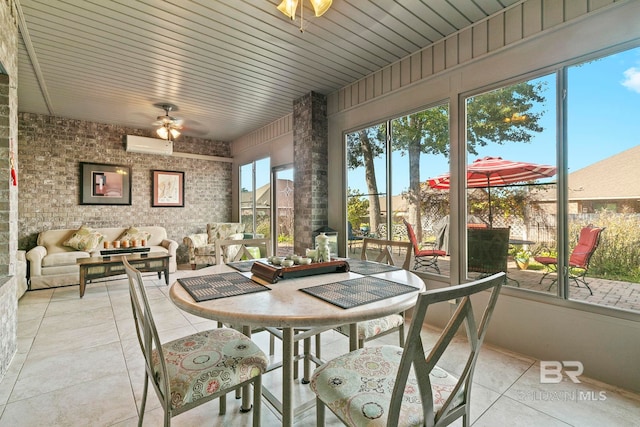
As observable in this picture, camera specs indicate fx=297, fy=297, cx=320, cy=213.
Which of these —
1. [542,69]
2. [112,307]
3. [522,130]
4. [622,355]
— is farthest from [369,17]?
[112,307]

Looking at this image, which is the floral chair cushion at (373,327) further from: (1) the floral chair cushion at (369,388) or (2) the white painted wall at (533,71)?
(2) the white painted wall at (533,71)

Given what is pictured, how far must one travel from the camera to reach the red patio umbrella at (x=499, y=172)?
2.47m

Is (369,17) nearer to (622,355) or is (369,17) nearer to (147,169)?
(622,355)

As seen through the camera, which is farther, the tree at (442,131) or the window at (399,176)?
the window at (399,176)

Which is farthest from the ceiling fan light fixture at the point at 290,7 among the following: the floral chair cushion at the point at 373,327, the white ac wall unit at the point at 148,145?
the white ac wall unit at the point at 148,145

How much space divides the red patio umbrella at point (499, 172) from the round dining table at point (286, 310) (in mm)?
1682

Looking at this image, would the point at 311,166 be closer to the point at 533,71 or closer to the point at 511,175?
the point at 511,175

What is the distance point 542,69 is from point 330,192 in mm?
2660

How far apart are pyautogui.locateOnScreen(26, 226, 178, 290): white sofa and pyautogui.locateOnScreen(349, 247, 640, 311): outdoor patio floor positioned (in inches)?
209

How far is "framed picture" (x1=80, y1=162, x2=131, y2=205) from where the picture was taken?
18.3ft

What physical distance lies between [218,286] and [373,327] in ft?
3.32

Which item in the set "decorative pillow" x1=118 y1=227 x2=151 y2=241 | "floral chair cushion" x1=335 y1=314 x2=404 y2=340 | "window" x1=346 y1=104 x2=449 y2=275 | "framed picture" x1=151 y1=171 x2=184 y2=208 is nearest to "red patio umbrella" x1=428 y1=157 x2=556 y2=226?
"window" x1=346 y1=104 x2=449 y2=275

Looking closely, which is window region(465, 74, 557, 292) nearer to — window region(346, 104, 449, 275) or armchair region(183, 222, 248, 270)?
window region(346, 104, 449, 275)

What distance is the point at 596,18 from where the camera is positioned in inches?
81.8
